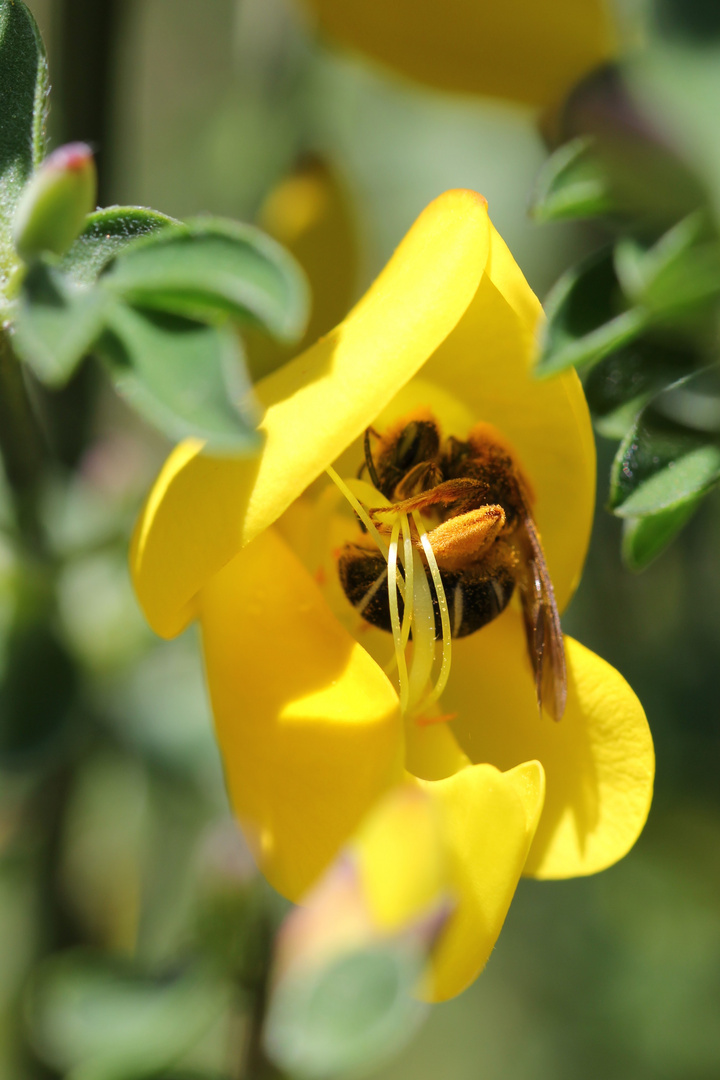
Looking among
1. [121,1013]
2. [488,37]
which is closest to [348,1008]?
[121,1013]

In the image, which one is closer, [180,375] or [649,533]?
[180,375]

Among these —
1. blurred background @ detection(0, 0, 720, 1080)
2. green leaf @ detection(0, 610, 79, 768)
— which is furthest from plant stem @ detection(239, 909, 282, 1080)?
green leaf @ detection(0, 610, 79, 768)

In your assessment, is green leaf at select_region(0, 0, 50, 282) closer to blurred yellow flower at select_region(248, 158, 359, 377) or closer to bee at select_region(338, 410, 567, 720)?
bee at select_region(338, 410, 567, 720)

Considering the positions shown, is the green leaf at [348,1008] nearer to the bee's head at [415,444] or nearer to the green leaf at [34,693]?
the bee's head at [415,444]

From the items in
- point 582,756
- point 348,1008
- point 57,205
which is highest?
point 57,205

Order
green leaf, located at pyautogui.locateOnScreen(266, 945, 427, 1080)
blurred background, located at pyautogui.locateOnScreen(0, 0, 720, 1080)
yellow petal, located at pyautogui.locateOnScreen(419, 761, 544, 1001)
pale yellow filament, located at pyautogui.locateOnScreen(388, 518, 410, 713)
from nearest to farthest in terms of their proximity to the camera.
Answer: green leaf, located at pyautogui.locateOnScreen(266, 945, 427, 1080) < yellow petal, located at pyautogui.locateOnScreen(419, 761, 544, 1001) < pale yellow filament, located at pyautogui.locateOnScreen(388, 518, 410, 713) < blurred background, located at pyautogui.locateOnScreen(0, 0, 720, 1080)

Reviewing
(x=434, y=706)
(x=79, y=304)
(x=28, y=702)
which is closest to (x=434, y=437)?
(x=434, y=706)

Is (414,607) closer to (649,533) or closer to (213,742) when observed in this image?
(649,533)
